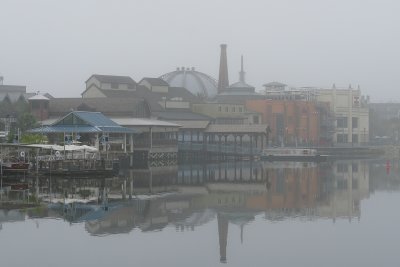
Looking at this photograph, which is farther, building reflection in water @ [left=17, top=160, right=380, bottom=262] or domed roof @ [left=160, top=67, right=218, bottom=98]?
domed roof @ [left=160, top=67, right=218, bottom=98]

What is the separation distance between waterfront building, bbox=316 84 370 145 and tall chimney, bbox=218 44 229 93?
1917 centimetres

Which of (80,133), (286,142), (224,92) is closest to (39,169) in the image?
(80,133)

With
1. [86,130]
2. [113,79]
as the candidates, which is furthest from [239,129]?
[86,130]

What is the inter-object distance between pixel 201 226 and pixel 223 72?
400ft

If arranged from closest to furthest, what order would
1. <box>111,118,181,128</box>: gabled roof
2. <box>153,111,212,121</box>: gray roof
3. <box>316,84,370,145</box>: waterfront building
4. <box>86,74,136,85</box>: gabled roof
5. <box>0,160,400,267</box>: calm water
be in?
<box>0,160,400,267</box>: calm water < <box>111,118,181,128</box>: gabled roof < <box>153,111,212,121</box>: gray roof < <box>86,74,136,85</box>: gabled roof < <box>316,84,370,145</box>: waterfront building

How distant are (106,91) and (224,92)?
135ft

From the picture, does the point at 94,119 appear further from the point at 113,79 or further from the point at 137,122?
the point at 113,79

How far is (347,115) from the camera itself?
150m

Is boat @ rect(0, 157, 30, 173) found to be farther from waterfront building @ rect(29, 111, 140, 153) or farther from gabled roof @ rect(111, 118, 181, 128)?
gabled roof @ rect(111, 118, 181, 128)

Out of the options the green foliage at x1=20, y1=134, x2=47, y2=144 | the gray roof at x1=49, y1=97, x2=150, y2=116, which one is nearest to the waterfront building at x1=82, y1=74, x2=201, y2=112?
the gray roof at x1=49, y1=97, x2=150, y2=116

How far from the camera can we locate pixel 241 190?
179 feet

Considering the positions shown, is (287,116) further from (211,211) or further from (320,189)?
(211,211)

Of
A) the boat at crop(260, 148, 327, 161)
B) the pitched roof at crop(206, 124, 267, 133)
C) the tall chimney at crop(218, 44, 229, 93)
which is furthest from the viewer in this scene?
the tall chimney at crop(218, 44, 229, 93)

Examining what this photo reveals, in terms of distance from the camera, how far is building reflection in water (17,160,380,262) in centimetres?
3588
